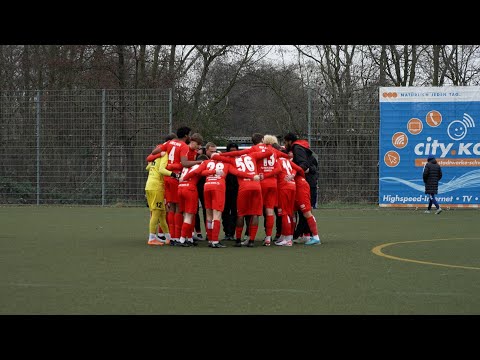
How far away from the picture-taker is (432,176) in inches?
1118

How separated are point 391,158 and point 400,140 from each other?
72 centimetres

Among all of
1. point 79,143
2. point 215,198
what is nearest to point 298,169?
point 215,198

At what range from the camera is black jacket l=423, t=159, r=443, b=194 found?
28406 mm

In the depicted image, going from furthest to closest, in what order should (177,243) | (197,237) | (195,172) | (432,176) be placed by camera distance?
(432,176), (197,237), (177,243), (195,172)

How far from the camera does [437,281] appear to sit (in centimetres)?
1052

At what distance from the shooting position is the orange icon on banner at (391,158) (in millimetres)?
30453

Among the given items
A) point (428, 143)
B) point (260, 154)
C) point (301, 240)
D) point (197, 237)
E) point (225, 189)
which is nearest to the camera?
point (260, 154)

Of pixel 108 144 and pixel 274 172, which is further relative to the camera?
pixel 108 144

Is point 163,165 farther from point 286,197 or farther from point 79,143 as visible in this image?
Answer: point 79,143

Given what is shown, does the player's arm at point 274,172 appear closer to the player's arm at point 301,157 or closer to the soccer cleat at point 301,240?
the player's arm at point 301,157

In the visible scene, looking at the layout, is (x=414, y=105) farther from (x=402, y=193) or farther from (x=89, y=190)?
(x=89, y=190)

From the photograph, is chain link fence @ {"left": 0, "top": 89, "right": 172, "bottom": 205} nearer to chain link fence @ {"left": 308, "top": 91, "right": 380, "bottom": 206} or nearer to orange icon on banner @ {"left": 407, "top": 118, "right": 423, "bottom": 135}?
chain link fence @ {"left": 308, "top": 91, "right": 380, "bottom": 206}
